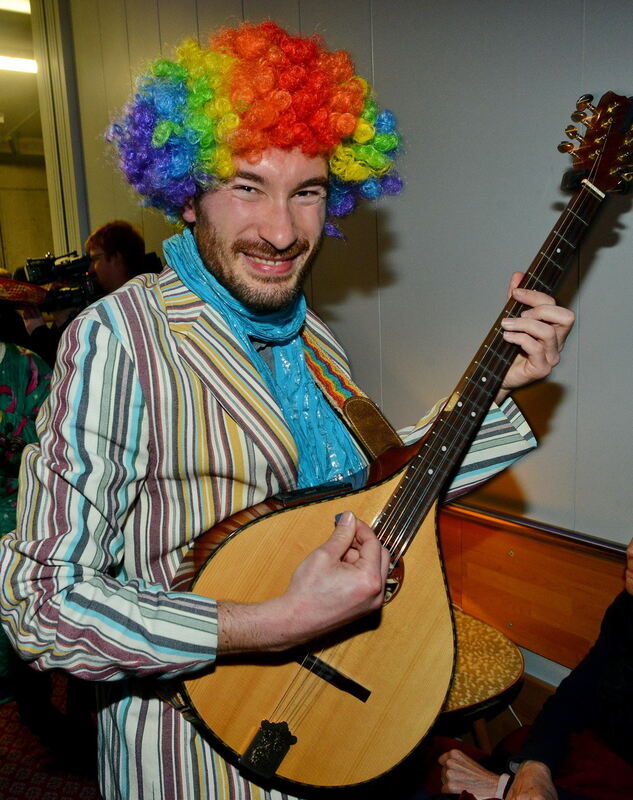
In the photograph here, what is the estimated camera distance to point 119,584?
93 cm

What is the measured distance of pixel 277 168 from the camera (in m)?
1.27

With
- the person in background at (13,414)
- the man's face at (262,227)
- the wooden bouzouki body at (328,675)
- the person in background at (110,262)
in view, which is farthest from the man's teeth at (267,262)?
the person in background at (110,262)

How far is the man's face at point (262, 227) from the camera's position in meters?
1.26

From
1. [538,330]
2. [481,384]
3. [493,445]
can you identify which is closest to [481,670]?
[493,445]

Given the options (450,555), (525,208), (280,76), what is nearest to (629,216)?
(525,208)

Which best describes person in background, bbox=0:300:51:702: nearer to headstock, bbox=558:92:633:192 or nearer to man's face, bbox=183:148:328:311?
man's face, bbox=183:148:328:311

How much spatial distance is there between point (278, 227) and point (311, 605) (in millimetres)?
737

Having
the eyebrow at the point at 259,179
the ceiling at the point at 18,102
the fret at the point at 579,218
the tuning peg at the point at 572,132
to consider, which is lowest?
the fret at the point at 579,218

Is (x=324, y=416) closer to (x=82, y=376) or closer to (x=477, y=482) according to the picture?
(x=477, y=482)

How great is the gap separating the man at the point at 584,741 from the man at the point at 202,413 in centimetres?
84

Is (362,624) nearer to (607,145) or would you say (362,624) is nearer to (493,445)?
(493,445)

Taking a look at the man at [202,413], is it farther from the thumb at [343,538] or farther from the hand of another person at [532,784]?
the hand of another person at [532,784]

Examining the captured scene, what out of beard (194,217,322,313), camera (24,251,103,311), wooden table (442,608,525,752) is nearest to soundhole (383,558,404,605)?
beard (194,217,322,313)

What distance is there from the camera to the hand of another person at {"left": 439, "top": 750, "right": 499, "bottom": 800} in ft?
5.78
